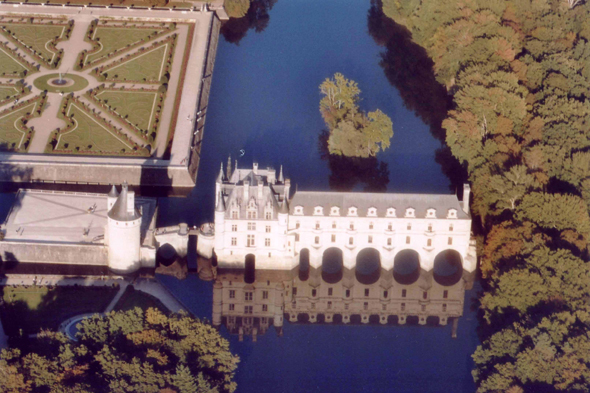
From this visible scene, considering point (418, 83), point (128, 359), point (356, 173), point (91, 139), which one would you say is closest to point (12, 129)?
point (91, 139)

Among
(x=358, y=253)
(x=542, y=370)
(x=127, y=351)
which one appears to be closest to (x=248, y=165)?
(x=358, y=253)

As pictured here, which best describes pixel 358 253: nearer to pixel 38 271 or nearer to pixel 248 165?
pixel 248 165

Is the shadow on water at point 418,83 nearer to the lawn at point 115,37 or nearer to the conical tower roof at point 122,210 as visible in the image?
the lawn at point 115,37

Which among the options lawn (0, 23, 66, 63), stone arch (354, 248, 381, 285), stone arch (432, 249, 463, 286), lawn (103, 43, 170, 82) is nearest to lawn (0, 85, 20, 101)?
lawn (0, 23, 66, 63)

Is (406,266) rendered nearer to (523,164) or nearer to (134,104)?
(523,164)

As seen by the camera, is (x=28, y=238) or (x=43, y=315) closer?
(x=43, y=315)

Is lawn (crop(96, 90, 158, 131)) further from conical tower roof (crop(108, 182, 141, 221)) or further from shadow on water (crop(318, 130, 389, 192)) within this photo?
conical tower roof (crop(108, 182, 141, 221))
